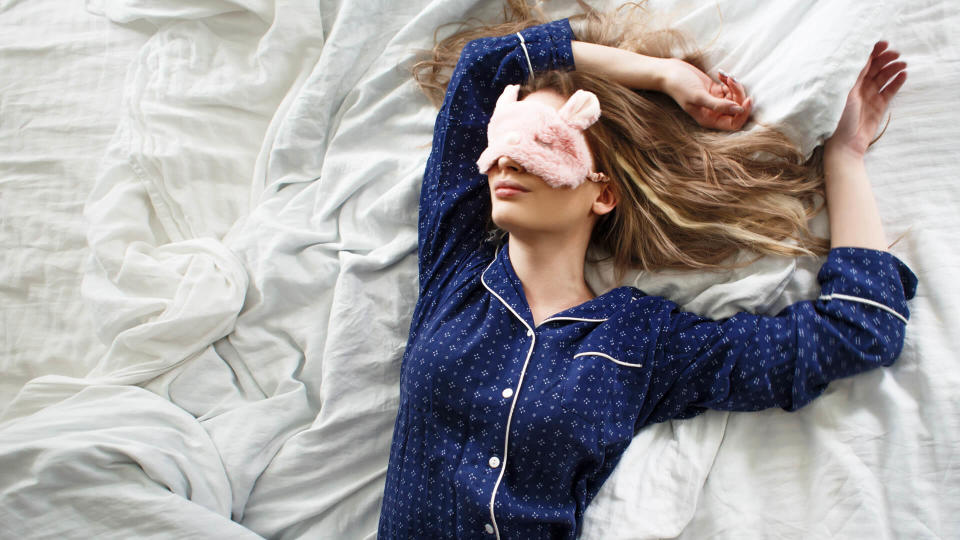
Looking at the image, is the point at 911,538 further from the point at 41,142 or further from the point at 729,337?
the point at 41,142

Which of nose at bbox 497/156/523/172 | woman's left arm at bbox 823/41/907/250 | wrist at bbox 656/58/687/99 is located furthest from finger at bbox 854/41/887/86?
nose at bbox 497/156/523/172

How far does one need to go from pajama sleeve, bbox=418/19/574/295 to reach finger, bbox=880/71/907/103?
0.51m

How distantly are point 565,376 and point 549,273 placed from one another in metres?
0.18

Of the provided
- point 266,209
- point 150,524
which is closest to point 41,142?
point 266,209

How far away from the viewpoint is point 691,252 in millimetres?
1108

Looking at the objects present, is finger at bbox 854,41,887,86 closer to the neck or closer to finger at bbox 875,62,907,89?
finger at bbox 875,62,907,89

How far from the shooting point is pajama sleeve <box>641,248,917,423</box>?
958mm

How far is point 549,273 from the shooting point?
109 cm

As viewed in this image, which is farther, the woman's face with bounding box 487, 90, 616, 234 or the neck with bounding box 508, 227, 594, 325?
the neck with bounding box 508, 227, 594, 325

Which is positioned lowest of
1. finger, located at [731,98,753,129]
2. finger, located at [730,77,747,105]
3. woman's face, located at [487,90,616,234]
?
woman's face, located at [487,90,616,234]

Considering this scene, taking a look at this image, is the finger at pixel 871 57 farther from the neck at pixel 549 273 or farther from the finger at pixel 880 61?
the neck at pixel 549 273

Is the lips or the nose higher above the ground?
the nose

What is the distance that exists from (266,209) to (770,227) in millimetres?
923

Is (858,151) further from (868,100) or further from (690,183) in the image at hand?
(690,183)
